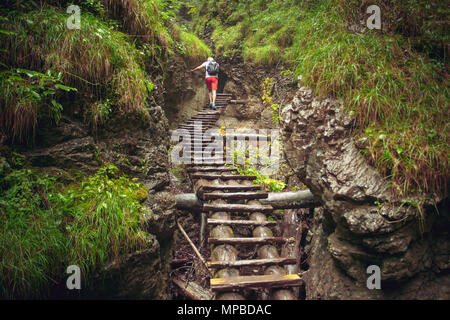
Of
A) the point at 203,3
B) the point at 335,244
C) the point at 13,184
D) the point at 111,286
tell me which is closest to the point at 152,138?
the point at 13,184

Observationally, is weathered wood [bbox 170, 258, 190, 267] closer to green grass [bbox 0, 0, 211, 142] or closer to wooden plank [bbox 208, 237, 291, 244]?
wooden plank [bbox 208, 237, 291, 244]

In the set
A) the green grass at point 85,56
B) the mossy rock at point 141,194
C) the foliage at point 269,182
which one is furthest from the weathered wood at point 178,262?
the foliage at point 269,182

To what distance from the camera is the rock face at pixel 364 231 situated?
2.49m

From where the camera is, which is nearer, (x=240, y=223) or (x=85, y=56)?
(x=85, y=56)

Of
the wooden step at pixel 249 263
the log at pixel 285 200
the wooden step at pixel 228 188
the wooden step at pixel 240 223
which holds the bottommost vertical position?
the wooden step at pixel 249 263

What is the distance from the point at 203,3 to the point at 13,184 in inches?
502

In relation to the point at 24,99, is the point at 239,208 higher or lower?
lower

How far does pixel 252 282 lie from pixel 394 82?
315cm

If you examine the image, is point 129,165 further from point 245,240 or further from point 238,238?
point 245,240

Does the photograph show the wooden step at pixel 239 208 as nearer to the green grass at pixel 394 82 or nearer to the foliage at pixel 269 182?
the foliage at pixel 269 182

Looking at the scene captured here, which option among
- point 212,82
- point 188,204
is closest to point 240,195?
point 188,204

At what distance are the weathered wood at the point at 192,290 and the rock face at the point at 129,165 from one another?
0.27 m

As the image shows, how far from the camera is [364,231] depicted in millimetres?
2516
